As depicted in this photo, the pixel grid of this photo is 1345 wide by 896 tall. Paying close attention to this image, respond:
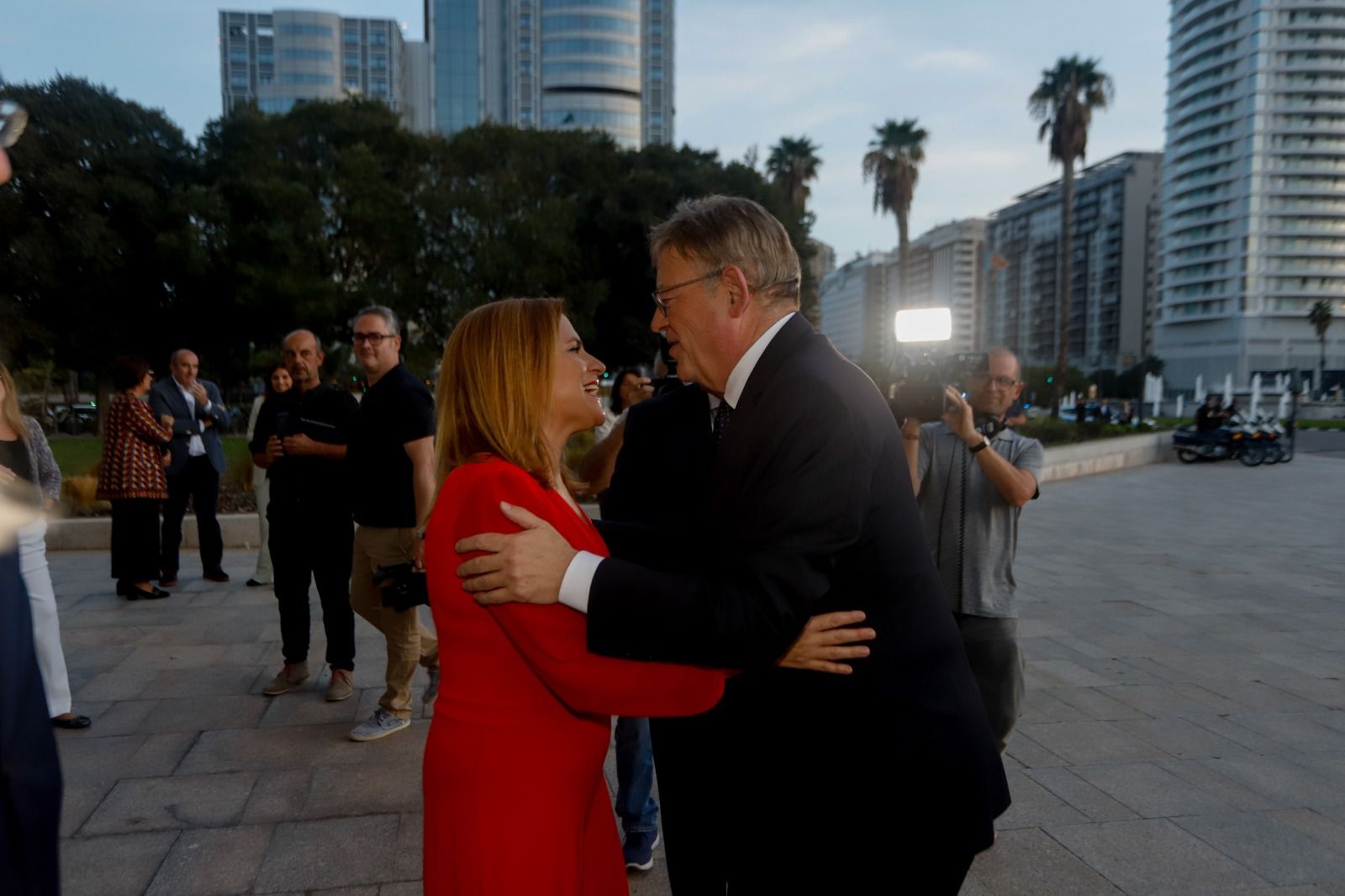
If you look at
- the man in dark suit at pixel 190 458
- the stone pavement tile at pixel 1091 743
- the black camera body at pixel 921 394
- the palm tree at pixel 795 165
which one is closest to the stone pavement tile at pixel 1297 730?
the stone pavement tile at pixel 1091 743

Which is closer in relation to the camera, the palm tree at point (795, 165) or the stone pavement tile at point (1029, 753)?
the stone pavement tile at point (1029, 753)

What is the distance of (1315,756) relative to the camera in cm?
432

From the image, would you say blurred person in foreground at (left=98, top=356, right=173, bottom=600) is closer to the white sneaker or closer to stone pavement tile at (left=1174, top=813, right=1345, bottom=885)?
the white sneaker

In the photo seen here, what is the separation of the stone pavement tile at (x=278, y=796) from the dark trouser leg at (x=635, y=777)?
1.36 meters

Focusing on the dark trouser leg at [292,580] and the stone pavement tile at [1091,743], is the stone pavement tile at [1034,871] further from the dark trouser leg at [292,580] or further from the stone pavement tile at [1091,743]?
the dark trouser leg at [292,580]

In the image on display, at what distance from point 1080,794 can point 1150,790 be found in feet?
1.07

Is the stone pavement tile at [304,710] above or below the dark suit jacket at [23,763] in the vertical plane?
below

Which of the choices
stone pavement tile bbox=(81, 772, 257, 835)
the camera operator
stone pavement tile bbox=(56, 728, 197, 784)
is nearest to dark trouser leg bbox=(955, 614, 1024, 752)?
the camera operator

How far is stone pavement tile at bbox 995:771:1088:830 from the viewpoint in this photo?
3570 millimetres

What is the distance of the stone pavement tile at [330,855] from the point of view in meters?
3.06

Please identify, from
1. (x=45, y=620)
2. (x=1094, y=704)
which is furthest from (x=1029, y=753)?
(x=45, y=620)

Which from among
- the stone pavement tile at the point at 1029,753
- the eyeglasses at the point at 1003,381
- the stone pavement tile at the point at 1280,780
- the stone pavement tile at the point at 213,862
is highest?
the eyeglasses at the point at 1003,381

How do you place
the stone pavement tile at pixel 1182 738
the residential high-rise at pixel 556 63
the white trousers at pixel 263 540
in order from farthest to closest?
1. the residential high-rise at pixel 556 63
2. the white trousers at pixel 263 540
3. the stone pavement tile at pixel 1182 738

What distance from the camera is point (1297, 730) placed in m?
4.69
